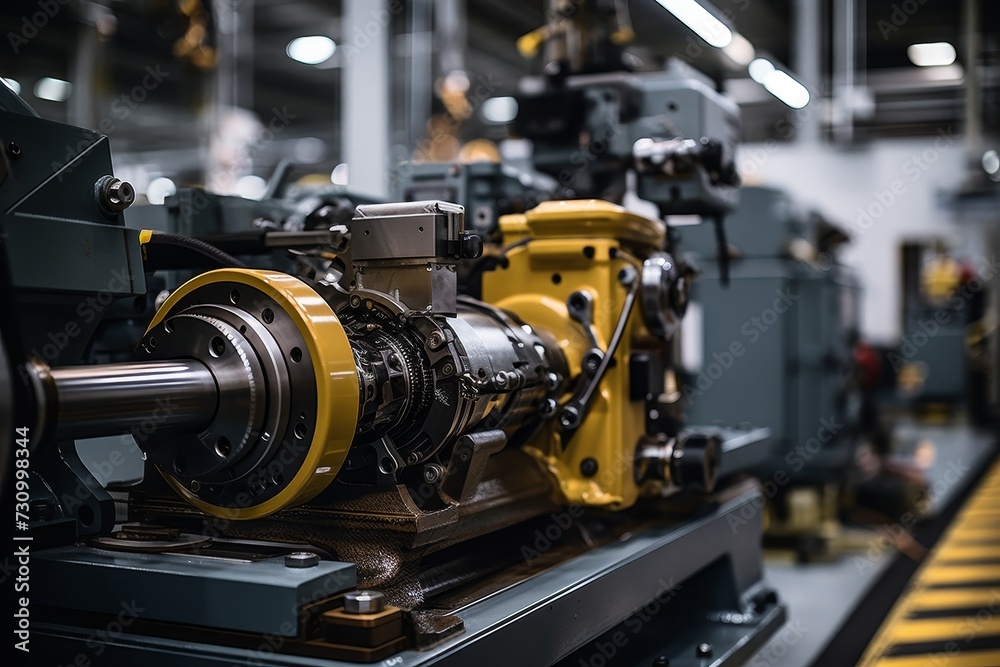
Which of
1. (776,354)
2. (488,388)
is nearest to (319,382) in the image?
(488,388)

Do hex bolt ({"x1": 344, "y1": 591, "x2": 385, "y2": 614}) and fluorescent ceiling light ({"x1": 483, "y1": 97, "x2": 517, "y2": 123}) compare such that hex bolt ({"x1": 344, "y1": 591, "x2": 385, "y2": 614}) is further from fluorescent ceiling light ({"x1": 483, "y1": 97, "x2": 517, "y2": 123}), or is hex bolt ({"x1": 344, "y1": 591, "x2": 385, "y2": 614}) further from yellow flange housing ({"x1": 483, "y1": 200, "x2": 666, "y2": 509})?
fluorescent ceiling light ({"x1": 483, "y1": 97, "x2": 517, "y2": 123})

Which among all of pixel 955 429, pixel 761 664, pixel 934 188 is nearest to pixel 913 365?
pixel 955 429

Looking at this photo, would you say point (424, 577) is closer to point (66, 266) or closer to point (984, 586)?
point (66, 266)

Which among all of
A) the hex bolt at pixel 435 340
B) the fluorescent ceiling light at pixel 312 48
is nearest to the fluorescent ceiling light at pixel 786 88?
the hex bolt at pixel 435 340

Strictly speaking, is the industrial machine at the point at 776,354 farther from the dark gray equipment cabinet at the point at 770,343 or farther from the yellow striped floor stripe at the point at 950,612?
the yellow striped floor stripe at the point at 950,612

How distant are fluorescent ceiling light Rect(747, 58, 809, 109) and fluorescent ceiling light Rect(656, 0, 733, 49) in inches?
44.4

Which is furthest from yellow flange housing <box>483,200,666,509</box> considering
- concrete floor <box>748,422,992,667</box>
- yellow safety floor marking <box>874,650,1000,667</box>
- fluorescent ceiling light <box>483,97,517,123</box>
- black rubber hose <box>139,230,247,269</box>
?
fluorescent ceiling light <box>483,97,517,123</box>

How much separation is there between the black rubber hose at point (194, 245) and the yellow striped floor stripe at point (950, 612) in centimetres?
216

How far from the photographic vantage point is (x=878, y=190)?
360 inches

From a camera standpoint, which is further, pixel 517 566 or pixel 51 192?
pixel 517 566

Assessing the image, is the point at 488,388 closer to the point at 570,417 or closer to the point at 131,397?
the point at 570,417

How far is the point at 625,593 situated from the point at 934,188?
344 inches

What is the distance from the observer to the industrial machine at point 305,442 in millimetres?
1255

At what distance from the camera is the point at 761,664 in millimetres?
2760
